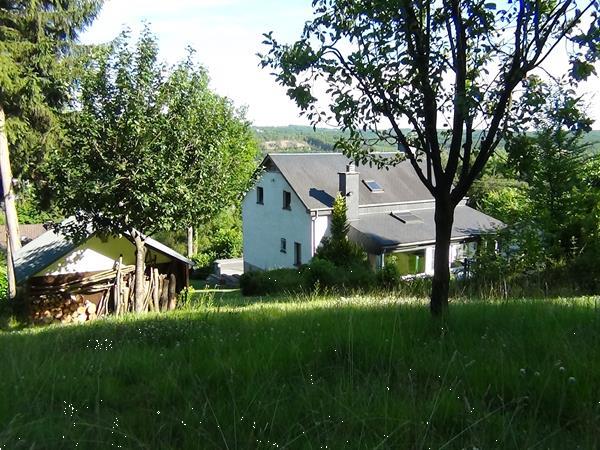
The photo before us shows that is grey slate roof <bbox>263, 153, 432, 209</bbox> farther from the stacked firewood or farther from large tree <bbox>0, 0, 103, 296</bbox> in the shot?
the stacked firewood

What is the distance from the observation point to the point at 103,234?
15.3m

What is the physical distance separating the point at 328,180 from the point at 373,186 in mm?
2772

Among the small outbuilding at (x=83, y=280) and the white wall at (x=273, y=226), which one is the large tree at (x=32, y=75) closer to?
the small outbuilding at (x=83, y=280)

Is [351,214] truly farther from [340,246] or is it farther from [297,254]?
[297,254]

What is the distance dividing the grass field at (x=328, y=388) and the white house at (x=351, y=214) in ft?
75.9

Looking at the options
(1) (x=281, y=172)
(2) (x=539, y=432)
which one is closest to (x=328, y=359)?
(2) (x=539, y=432)

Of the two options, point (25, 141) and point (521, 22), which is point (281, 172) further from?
point (521, 22)

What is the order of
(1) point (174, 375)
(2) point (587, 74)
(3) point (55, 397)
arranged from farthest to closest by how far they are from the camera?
(2) point (587, 74)
(1) point (174, 375)
(3) point (55, 397)

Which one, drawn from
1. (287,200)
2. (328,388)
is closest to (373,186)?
(287,200)

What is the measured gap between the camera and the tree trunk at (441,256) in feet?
16.0

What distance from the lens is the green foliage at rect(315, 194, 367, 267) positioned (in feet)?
86.7

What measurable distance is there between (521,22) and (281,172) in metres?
26.9

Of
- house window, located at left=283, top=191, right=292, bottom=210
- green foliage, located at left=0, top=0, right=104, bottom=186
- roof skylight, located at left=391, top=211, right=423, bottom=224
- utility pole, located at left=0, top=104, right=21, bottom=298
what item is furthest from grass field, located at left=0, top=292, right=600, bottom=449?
house window, located at left=283, top=191, right=292, bottom=210

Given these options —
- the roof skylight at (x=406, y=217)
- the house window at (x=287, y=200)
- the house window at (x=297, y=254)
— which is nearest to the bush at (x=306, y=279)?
the house window at (x=297, y=254)
